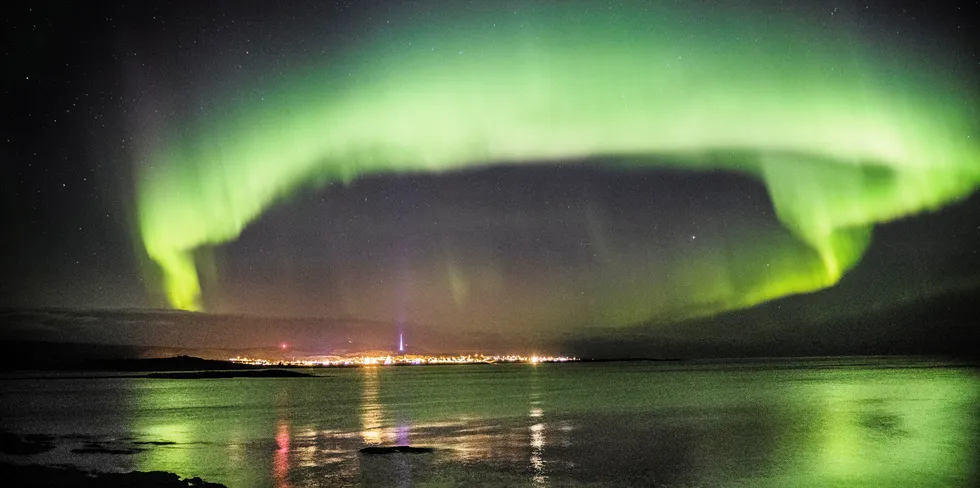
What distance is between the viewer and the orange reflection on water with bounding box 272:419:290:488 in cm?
2589

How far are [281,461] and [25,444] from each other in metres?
13.3

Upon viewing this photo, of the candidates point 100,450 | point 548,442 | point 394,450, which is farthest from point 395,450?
point 100,450

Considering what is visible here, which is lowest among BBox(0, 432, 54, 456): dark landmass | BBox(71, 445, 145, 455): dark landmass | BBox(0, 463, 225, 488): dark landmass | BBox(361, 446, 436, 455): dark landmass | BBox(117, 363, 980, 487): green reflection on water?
BBox(117, 363, 980, 487): green reflection on water

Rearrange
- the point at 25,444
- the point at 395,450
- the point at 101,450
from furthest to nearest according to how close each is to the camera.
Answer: the point at 25,444 < the point at 101,450 < the point at 395,450

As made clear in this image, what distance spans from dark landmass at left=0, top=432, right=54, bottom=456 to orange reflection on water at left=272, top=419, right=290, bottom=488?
957cm

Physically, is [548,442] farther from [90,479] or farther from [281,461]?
[90,479]

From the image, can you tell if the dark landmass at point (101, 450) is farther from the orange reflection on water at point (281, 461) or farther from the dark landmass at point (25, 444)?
the orange reflection on water at point (281, 461)

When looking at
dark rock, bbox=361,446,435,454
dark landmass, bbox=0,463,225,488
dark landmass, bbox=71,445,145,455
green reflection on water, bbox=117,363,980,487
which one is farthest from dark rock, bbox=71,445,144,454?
dark rock, bbox=361,446,435,454

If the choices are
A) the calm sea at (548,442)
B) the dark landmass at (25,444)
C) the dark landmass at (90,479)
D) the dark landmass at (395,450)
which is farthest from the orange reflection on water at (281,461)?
the dark landmass at (25,444)

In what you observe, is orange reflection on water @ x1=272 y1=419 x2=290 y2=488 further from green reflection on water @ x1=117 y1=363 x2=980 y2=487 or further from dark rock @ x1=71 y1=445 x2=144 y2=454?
dark rock @ x1=71 y1=445 x2=144 y2=454

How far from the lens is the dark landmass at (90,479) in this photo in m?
22.3

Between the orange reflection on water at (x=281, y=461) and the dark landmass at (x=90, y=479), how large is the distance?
2.71 metres

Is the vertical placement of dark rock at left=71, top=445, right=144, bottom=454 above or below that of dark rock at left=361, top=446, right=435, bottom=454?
above

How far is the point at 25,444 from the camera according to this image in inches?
1409
